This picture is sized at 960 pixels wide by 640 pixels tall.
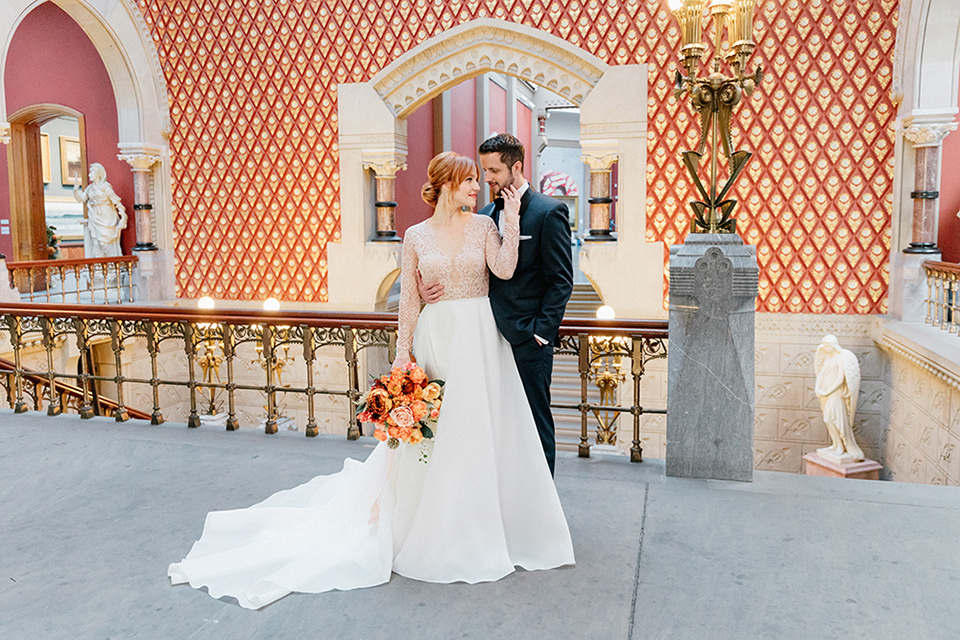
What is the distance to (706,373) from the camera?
293cm

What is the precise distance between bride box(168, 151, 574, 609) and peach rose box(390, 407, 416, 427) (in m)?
0.10

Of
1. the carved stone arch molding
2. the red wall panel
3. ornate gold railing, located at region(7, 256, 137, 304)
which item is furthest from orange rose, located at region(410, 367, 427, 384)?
the red wall panel

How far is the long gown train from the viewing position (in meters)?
2.16

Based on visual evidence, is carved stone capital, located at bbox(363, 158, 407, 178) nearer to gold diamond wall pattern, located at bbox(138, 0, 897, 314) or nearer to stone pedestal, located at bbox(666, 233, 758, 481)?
gold diamond wall pattern, located at bbox(138, 0, 897, 314)

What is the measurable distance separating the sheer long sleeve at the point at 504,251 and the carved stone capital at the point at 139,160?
7.66 meters

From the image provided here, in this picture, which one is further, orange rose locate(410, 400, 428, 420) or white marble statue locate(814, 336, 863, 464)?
white marble statue locate(814, 336, 863, 464)

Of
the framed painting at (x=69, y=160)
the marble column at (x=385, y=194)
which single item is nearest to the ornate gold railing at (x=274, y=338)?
the marble column at (x=385, y=194)

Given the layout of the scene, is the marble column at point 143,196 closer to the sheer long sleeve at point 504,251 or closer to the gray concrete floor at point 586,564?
the gray concrete floor at point 586,564

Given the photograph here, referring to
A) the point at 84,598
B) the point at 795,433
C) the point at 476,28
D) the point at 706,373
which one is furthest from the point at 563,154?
the point at 84,598

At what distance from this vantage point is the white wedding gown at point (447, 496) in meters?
2.16

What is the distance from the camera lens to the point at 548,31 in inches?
297

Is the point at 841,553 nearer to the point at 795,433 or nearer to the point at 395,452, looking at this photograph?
the point at 395,452

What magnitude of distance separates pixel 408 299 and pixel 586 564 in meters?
0.98

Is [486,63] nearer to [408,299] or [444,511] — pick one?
[408,299]
